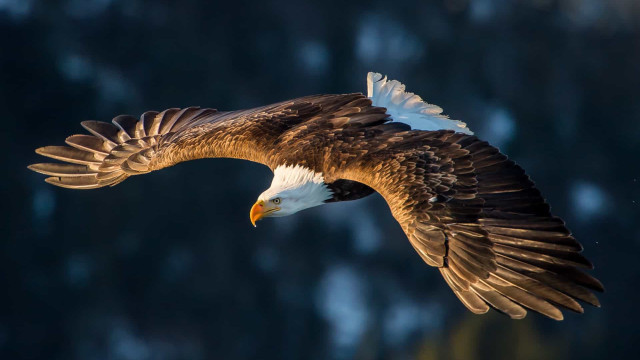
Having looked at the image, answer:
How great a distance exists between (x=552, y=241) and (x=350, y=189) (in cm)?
207

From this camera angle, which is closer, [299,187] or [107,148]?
[299,187]

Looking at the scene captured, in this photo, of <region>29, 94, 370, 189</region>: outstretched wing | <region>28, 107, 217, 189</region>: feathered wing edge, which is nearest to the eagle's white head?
<region>29, 94, 370, 189</region>: outstretched wing

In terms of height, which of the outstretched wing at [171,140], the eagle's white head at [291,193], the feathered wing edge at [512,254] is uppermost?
the outstretched wing at [171,140]

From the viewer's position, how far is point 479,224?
6.39 metres

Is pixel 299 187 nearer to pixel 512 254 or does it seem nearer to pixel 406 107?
pixel 406 107

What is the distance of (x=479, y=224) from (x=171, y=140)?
12.3ft

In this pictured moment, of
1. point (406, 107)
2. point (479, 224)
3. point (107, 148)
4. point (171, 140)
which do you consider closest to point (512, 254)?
point (479, 224)

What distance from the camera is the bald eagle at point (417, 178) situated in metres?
6.09

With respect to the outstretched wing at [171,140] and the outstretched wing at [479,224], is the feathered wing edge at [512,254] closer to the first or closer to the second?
the outstretched wing at [479,224]

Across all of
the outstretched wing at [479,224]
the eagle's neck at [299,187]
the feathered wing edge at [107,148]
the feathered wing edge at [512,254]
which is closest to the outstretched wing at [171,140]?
the feathered wing edge at [107,148]

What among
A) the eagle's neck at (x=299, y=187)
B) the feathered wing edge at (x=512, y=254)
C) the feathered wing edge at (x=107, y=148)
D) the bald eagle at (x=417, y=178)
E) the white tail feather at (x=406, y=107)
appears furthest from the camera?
the feathered wing edge at (x=107, y=148)

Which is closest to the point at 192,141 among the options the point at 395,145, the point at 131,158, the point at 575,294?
the point at 131,158

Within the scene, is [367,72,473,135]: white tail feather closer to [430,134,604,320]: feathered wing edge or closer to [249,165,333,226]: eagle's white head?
[249,165,333,226]: eagle's white head

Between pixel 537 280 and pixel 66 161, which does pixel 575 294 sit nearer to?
pixel 537 280
